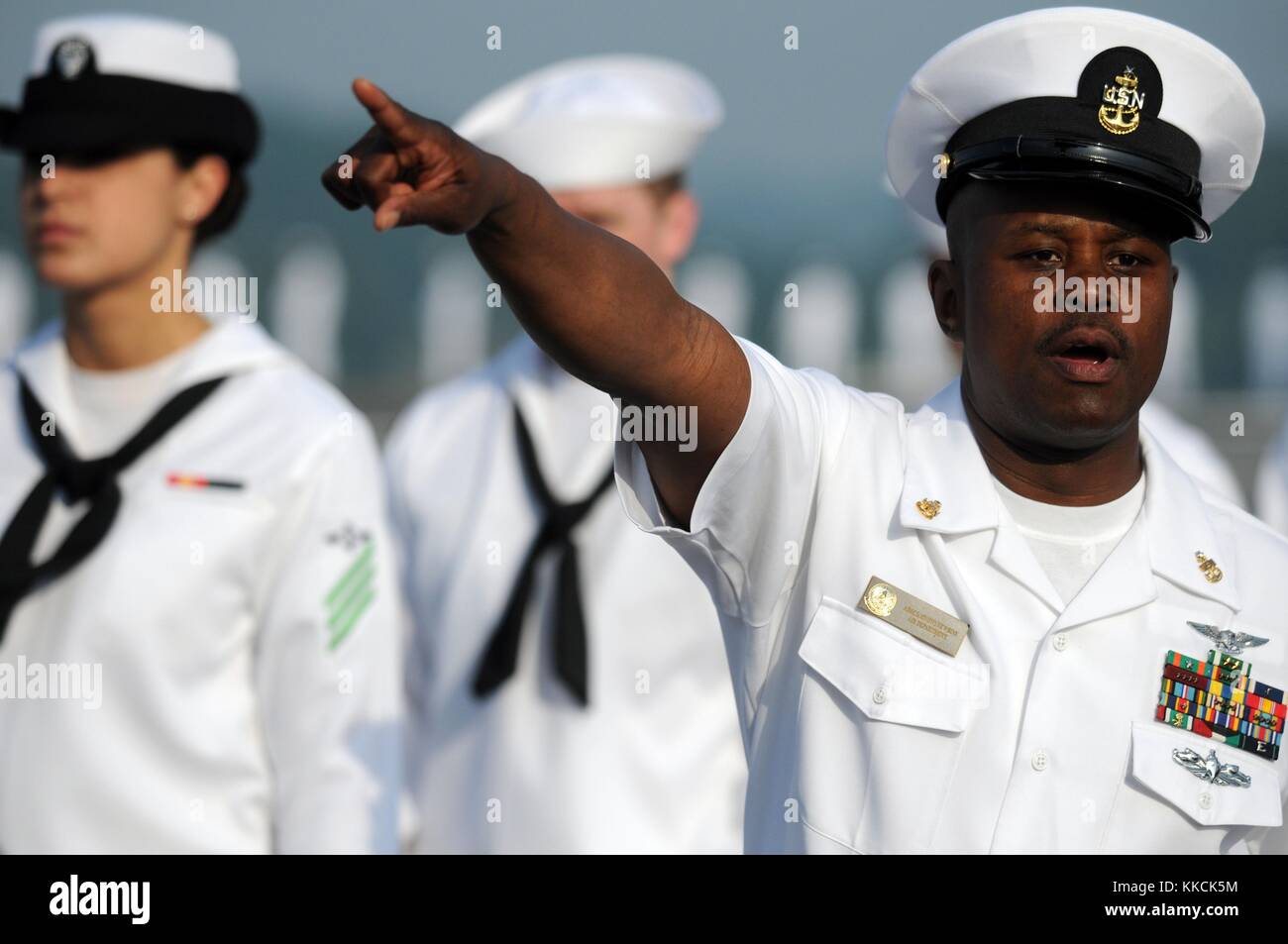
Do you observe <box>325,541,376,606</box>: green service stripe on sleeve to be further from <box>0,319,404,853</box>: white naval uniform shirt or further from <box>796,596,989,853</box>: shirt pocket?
<box>796,596,989,853</box>: shirt pocket

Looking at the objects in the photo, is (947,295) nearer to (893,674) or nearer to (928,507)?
(928,507)

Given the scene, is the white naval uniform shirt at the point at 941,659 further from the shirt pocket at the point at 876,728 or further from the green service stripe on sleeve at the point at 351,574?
the green service stripe on sleeve at the point at 351,574

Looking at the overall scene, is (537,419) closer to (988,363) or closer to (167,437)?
(167,437)

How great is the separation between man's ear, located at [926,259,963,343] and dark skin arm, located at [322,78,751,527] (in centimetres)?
54

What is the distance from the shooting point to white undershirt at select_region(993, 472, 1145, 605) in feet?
10.1

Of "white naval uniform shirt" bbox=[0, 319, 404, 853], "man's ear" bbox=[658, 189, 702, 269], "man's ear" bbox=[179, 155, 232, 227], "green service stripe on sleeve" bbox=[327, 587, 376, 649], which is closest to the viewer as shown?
"white naval uniform shirt" bbox=[0, 319, 404, 853]

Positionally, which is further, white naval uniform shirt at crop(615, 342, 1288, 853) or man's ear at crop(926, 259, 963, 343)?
man's ear at crop(926, 259, 963, 343)

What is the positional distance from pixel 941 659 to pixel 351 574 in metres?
2.26

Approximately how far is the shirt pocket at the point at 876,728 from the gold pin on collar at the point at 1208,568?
0.42 metres

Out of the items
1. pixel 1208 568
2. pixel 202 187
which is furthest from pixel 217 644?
pixel 1208 568

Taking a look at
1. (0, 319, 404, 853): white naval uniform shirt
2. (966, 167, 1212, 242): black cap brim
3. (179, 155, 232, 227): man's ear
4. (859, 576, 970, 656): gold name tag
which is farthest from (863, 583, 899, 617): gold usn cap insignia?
(179, 155, 232, 227): man's ear

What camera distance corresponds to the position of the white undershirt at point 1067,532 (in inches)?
121

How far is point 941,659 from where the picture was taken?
2.98 meters
